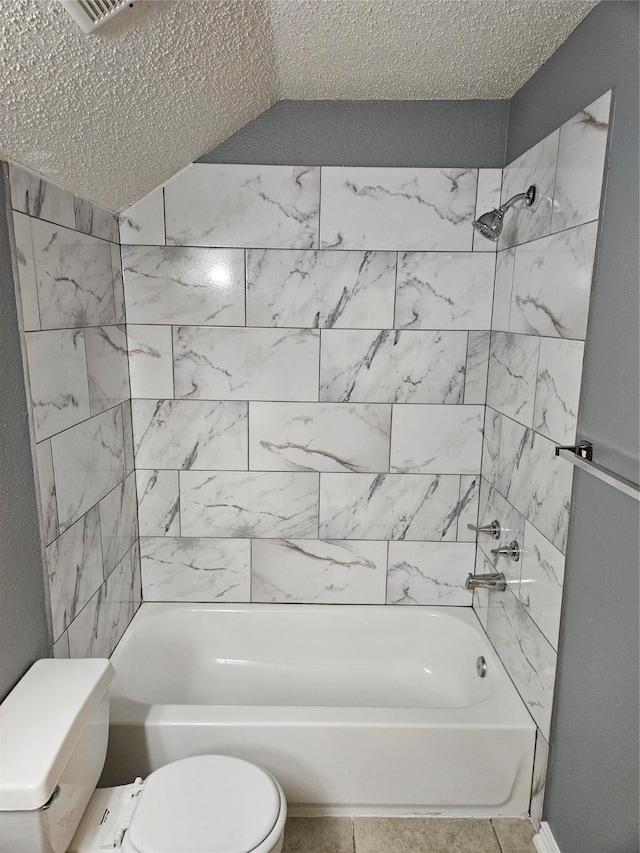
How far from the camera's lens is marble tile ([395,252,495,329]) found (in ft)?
7.75

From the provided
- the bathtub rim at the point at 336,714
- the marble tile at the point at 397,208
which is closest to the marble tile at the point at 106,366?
the marble tile at the point at 397,208

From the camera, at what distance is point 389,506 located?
255 cm

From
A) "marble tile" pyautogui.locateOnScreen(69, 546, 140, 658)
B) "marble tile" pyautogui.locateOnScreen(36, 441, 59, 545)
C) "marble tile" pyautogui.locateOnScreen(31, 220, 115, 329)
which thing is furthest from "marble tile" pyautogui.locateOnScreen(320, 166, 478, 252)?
"marble tile" pyautogui.locateOnScreen(69, 546, 140, 658)

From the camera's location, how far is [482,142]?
2287 millimetres

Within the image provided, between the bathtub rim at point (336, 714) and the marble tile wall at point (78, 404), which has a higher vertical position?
the marble tile wall at point (78, 404)

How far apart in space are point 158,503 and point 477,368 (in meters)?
1.42

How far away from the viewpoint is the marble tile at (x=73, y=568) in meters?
1.75

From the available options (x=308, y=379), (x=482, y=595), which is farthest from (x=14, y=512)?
(x=482, y=595)

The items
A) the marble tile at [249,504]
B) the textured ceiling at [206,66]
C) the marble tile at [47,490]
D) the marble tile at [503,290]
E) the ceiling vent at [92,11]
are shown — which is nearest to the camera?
the ceiling vent at [92,11]

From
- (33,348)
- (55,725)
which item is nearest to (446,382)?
(33,348)

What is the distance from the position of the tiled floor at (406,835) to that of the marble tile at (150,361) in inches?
63.0

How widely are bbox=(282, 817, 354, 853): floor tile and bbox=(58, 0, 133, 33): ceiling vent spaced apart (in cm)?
217

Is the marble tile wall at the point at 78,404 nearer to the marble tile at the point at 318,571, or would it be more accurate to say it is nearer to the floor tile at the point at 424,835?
the marble tile at the point at 318,571

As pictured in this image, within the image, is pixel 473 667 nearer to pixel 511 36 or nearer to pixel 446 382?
pixel 446 382
